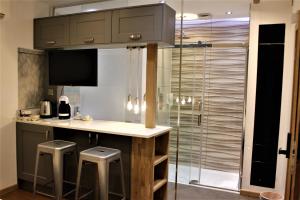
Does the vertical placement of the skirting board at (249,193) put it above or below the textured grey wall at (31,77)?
below

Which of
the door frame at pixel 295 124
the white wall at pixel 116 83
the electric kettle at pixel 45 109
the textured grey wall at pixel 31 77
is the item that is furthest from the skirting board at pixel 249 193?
the textured grey wall at pixel 31 77

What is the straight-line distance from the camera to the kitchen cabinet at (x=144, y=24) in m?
2.58

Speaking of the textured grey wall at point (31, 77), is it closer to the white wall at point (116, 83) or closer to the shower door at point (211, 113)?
the white wall at point (116, 83)

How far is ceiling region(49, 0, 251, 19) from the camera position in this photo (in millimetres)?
3097

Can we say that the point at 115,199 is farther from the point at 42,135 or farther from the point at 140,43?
the point at 140,43

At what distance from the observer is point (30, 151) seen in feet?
10.7

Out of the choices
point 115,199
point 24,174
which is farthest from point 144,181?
point 24,174

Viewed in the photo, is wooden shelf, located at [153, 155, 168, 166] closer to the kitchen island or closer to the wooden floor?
the kitchen island

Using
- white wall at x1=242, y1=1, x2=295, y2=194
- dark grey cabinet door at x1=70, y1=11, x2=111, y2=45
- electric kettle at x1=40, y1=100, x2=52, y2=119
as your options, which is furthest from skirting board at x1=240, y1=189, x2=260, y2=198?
electric kettle at x1=40, y1=100, x2=52, y2=119

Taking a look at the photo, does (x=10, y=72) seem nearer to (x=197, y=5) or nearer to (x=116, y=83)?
(x=116, y=83)

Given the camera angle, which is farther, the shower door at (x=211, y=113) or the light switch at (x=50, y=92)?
the shower door at (x=211, y=113)

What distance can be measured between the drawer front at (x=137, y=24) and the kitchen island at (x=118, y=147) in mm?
986

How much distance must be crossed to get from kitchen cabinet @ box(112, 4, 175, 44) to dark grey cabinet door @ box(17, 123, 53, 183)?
146 centimetres

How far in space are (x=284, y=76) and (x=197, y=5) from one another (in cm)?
140
